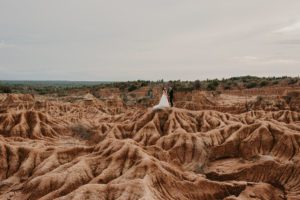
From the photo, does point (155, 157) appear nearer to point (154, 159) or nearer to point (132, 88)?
point (154, 159)

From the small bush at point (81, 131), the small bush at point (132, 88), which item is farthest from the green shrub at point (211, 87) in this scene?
the small bush at point (81, 131)

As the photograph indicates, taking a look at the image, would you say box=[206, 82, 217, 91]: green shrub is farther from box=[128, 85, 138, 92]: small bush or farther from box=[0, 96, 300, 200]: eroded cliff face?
box=[0, 96, 300, 200]: eroded cliff face

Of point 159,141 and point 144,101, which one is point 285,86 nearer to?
point 144,101

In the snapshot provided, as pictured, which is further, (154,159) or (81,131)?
(81,131)

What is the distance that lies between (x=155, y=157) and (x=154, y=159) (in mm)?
2728

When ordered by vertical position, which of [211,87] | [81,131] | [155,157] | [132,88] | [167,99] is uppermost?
[167,99]

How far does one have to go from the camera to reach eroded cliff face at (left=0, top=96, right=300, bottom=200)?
32.0 meters

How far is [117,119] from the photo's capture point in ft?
257

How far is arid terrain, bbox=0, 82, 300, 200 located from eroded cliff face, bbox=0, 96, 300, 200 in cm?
8

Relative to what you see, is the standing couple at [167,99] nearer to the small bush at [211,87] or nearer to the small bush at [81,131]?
the small bush at [81,131]

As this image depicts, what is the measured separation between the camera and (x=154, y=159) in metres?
34.2

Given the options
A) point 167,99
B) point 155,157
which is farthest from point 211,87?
point 155,157

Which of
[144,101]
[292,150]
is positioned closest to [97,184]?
[292,150]

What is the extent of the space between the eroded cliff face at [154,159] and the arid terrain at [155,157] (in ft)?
0.28
